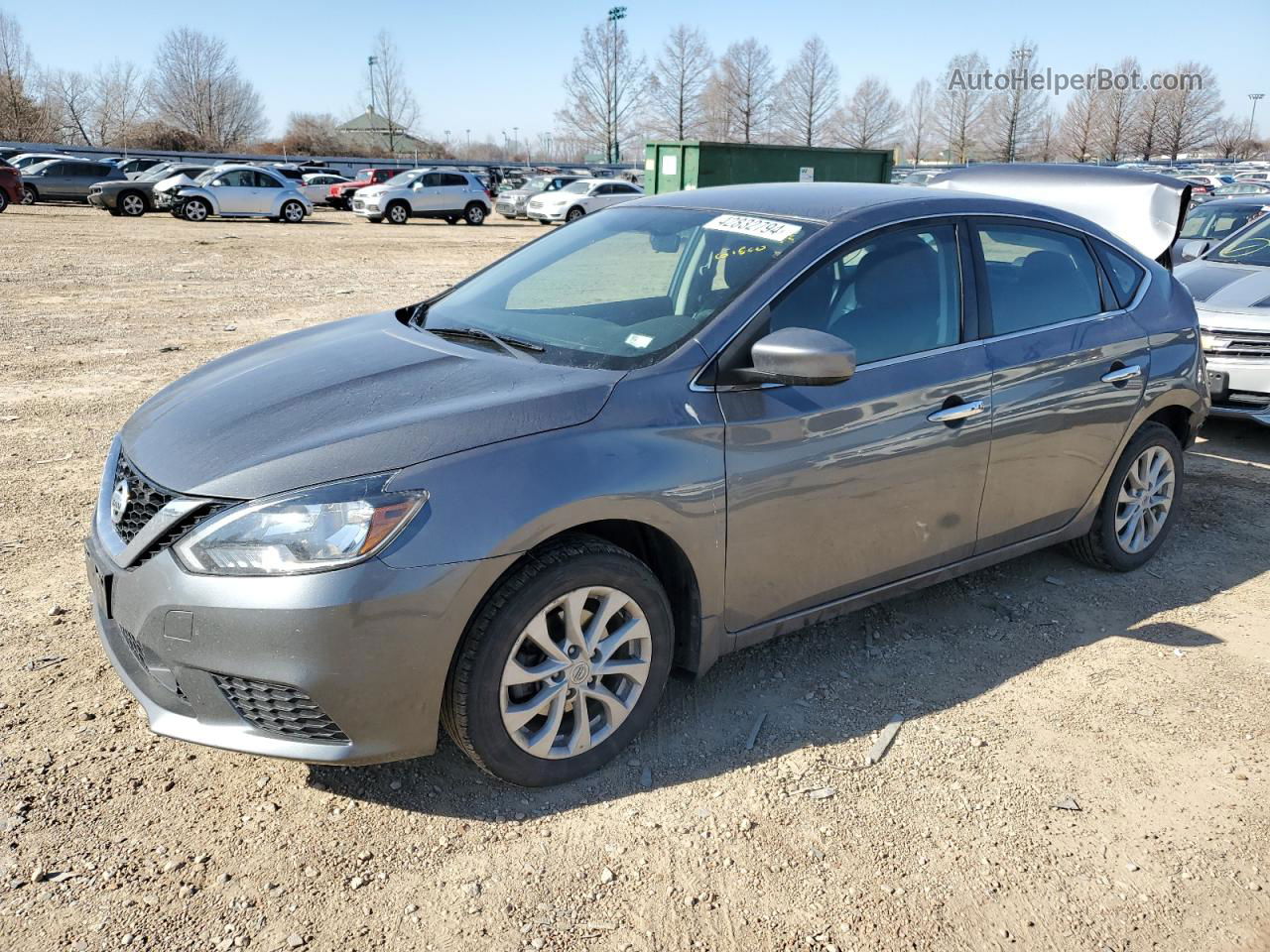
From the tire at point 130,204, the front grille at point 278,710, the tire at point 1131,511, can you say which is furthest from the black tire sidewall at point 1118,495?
the tire at point 130,204

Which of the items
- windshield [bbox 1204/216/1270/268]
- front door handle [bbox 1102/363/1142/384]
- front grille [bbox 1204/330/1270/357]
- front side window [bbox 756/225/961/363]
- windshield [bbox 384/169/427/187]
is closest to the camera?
front side window [bbox 756/225/961/363]

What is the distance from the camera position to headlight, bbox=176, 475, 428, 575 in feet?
8.79

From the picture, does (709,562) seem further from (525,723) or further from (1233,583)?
(1233,583)

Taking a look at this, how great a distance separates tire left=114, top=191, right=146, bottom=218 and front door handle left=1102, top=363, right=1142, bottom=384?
1203 inches

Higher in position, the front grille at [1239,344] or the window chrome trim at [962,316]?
the window chrome trim at [962,316]

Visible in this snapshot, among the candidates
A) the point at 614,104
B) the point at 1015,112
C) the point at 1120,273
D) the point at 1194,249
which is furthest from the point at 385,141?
→ the point at 1120,273

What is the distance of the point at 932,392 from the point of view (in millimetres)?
3754

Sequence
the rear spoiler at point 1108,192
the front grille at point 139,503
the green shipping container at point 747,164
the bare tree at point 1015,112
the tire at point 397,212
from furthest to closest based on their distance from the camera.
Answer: the bare tree at point 1015,112 < the tire at point 397,212 < the green shipping container at point 747,164 < the rear spoiler at point 1108,192 < the front grille at point 139,503

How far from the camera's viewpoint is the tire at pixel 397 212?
3195 centimetres

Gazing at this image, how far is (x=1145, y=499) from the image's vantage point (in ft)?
16.0

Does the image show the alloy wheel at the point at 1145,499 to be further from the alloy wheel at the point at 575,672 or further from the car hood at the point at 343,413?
the car hood at the point at 343,413

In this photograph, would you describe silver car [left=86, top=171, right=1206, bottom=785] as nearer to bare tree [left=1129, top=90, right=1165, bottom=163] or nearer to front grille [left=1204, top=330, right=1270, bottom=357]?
front grille [left=1204, top=330, right=1270, bottom=357]

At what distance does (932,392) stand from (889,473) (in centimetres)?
35

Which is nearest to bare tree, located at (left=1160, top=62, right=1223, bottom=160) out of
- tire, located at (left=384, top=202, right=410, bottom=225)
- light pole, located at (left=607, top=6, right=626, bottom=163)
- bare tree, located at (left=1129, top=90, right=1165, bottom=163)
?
bare tree, located at (left=1129, top=90, right=1165, bottom=163)
